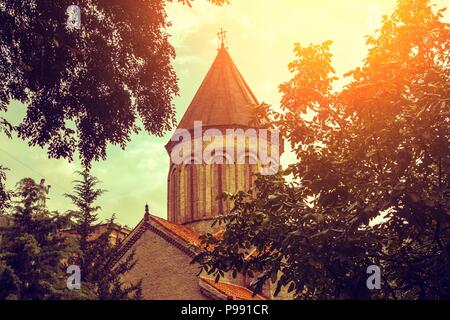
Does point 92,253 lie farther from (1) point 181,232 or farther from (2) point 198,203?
(2) point 198,203

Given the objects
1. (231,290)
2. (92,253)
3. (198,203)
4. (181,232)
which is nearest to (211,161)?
(198,203)

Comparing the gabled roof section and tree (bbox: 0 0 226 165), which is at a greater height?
the gabled roof section

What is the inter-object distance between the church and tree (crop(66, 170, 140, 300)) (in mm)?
9737

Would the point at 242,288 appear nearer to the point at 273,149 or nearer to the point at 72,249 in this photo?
the point at 273,149

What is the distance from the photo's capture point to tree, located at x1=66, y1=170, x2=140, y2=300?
1230cm

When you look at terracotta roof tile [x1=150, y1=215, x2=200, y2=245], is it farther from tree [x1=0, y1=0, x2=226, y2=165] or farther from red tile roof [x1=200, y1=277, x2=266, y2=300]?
tree [x1=0, y1=0, x2=226, y2=165]

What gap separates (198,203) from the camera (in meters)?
31.0

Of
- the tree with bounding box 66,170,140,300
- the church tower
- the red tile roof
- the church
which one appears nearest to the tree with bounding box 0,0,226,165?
the tree with bounding box 66,170,140,300

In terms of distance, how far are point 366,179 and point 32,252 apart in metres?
6.64

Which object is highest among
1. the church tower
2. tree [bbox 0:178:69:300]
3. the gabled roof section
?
the gabled roof section

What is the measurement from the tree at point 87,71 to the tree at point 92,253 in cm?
107

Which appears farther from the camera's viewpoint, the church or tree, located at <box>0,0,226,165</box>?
the church

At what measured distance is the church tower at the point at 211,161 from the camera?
31.0 m

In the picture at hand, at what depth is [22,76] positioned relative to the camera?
1162 centimetres
